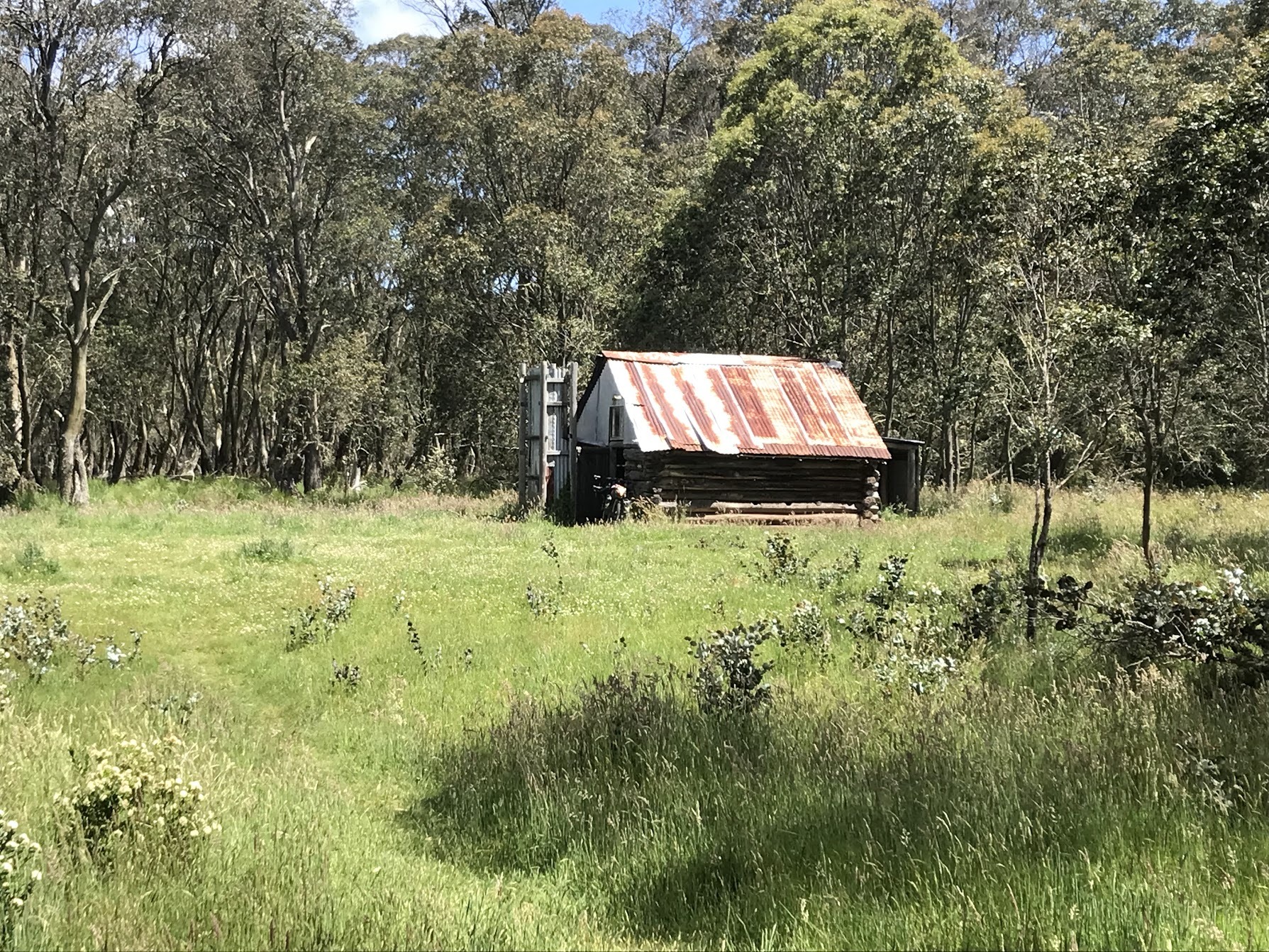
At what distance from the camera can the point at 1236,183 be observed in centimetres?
942

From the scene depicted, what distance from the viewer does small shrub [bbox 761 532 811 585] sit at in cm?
1240

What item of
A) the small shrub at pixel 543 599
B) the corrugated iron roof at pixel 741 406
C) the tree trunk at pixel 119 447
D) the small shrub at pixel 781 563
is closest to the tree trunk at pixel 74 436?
the tree trunk at pixel 119 447

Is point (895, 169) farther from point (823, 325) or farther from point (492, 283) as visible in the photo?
point (492, 283)

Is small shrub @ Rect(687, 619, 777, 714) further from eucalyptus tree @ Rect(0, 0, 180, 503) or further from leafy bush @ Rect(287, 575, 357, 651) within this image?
eucalyptus tree @ Rect(0, 0, 180, 503)

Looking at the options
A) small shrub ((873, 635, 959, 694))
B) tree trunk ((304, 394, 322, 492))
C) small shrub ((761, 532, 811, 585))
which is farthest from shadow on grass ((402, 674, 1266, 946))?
tree trunk ((304, 394, 322, 492))

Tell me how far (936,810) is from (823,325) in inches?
1145

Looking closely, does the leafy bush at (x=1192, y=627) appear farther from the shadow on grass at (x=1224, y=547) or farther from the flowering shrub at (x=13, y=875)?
the flowering shrub at (x=13, y=875)

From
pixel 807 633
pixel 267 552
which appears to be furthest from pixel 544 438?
pixel 807 633

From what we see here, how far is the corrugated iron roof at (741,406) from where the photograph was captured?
22.7 metres

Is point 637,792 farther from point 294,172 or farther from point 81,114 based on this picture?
point 294,172

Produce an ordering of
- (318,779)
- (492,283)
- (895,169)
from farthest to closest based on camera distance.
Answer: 1. (492,283)
2. (895,169)
3. (318,779)

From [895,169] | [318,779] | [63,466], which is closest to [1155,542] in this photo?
[318,779]

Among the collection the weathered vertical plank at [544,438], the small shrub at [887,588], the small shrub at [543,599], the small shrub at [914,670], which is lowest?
the small shrub at [543,599]

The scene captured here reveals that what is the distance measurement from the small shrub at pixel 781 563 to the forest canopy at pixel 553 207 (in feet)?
23.7
